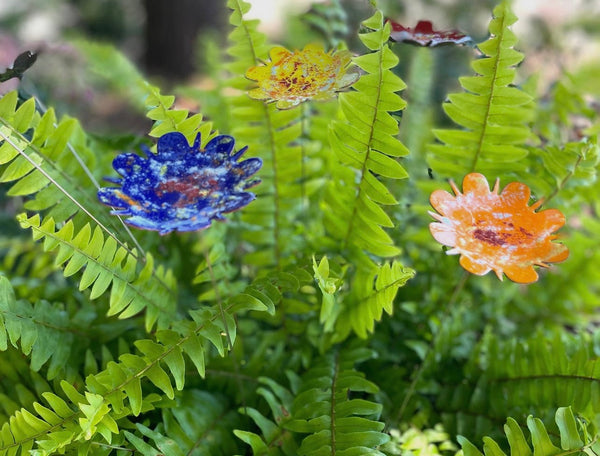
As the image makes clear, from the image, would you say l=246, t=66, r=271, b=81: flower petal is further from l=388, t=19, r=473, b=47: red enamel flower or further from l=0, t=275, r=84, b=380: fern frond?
l=0, t=275, r=84, b=380: fern frond

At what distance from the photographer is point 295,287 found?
0.68 metres

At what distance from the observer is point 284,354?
0.90 metres

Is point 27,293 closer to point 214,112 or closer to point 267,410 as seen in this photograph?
point 267,410

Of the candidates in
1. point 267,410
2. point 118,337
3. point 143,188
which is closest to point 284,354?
point 267,410

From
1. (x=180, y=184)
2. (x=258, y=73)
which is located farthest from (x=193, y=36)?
(x=180, y=184)

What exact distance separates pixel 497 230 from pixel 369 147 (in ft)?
0.63

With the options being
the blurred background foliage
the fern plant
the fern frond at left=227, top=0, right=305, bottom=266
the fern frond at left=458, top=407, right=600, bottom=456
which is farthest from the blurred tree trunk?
the fern frond at left=458, top=407, right=600, bottom=456

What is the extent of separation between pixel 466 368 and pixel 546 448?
321 millimetres

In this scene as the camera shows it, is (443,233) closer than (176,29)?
Yes

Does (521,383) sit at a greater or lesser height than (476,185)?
lesser

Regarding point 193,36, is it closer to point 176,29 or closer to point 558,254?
point 176,29

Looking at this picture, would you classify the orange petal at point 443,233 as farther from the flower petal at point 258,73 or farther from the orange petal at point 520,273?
the flower petal at point 258,73

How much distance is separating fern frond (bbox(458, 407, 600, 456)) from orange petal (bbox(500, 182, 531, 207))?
258 mm

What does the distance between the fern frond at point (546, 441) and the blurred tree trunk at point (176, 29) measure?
3158mm
